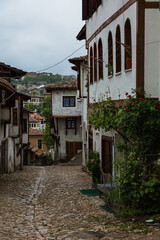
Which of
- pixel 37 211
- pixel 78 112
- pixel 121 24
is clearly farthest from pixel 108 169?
pixel 78 112

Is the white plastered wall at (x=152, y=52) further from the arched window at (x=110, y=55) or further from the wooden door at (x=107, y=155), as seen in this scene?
the wooden door at (x=107, y=155)

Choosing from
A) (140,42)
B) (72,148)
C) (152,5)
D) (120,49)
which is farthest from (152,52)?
(72,148)

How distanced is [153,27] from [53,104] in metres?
27.8

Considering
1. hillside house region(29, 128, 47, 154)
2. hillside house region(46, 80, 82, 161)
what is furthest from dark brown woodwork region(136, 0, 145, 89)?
hillside house region(29, 128, 47, 154)

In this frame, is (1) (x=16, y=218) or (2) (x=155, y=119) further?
(1) (x=16, y=218)

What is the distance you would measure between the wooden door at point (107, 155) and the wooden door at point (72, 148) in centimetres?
Answer: 2183

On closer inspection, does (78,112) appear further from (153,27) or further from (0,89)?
(153,27)

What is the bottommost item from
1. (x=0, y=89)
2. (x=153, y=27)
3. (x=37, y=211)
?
(x=37, y=211)

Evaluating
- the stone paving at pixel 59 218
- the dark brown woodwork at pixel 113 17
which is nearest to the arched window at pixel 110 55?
the dark brown woodwork at pixel 113 17

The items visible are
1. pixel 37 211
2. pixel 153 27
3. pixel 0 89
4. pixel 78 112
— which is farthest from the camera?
pixel 78 112

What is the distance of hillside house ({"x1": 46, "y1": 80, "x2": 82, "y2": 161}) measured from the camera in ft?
127

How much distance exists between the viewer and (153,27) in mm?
11711

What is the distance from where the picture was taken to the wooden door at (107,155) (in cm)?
1699

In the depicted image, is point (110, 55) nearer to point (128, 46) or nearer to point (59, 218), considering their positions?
point (128, 46)
